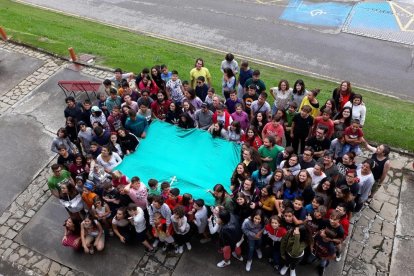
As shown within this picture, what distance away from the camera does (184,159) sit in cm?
948

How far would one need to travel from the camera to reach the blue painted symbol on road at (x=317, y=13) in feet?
65.3

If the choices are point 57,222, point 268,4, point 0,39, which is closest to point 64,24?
point 0,39

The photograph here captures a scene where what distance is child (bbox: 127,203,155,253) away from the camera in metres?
7.80

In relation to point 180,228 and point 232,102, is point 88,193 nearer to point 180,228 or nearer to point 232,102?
point 180,228

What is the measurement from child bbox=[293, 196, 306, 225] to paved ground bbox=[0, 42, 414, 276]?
1335mm

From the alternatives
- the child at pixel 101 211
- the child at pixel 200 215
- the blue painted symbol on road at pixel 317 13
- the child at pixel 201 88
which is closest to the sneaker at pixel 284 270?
Result: the child at pixel 200 215

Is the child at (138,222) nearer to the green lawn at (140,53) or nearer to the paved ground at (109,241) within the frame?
the paved ground at (109,241)

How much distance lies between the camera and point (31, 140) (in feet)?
39.0

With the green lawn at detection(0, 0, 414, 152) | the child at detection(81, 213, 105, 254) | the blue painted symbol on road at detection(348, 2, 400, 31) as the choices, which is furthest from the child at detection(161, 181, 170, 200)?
the blue painted symbol on road at detection(348, 2, 400, 31)

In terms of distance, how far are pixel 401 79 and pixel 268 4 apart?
355 inches

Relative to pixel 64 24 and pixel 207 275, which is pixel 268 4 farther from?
pixel 207 275

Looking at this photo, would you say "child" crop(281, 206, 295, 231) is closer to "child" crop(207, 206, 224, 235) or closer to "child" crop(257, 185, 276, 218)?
"child" crop(257, 185, 276, 218)

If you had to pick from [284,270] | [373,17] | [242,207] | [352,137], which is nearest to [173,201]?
[242,207]

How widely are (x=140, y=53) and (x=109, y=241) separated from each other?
9.60m
